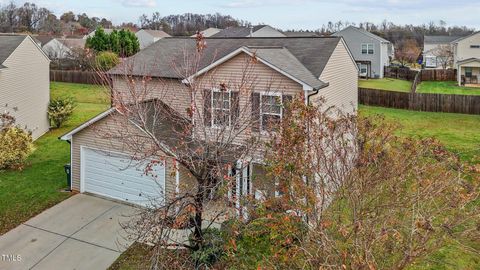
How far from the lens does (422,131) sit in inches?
990

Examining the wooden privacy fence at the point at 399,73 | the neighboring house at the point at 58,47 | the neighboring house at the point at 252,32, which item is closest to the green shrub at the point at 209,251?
the neighboring house at the point at 252,32

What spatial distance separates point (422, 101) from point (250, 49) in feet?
71.6

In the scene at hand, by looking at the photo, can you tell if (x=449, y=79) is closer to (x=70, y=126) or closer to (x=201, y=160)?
(x=70, y=126)

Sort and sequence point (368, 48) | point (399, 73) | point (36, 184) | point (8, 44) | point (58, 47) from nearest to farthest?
1. point (36, 184)
2. point (8, 44)
3. point (368, 48)
4. point (399, 73)
5. point (58, 47)

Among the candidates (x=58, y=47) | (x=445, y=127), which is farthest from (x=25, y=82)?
(x=58, y=47)

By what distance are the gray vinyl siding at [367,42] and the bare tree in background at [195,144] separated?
41.9 metres

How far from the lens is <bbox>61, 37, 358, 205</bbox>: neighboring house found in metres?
14.5

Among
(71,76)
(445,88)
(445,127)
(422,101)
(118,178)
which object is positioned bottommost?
Answer: (118,178)

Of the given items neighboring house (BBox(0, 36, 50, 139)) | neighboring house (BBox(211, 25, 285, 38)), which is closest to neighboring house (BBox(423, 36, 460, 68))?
neighboring house (BBox(211, 25, 285, 38))

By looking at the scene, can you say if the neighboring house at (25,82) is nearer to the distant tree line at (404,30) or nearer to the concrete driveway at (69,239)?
the concrete driveway at (69,239)

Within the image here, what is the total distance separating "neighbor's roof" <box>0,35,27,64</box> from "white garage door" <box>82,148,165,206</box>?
32.8 ft

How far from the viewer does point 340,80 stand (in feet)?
59.4

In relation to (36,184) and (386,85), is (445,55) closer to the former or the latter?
(386,85)

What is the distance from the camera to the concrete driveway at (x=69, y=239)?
1170 centimetres
